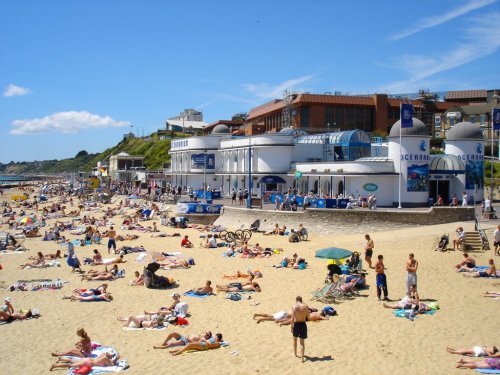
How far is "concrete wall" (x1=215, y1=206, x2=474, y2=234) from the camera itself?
2281 cm

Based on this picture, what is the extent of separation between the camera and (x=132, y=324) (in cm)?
1234

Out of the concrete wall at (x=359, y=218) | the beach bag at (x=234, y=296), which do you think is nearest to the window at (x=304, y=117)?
the concrete wall at (x=359, y=218)

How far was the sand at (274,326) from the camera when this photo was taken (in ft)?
32.4

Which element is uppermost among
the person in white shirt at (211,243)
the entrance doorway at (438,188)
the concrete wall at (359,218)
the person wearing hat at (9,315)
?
the entrance doorway at (438,188)

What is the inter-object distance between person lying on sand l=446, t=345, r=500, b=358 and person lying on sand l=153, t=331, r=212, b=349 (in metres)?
4.97

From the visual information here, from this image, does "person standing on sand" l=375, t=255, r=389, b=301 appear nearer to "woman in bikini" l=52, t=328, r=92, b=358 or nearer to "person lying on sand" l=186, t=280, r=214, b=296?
"person lying on sand" l=186, t=280, r=214, b=296

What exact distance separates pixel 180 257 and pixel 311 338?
1118 centimetres

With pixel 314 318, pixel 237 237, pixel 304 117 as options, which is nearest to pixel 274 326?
pixel 314 318

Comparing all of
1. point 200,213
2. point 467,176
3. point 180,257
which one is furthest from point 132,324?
point 467,176

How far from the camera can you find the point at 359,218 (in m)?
24.1

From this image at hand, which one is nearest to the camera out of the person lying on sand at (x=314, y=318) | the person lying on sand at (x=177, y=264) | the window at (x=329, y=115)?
the person lying on sand at (x=314, y=318)

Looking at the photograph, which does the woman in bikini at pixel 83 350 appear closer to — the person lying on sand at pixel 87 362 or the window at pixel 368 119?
the person lying on sand at pixel 87 362

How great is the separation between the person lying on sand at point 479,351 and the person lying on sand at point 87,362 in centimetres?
674

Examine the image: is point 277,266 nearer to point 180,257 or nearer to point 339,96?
point 180,257
